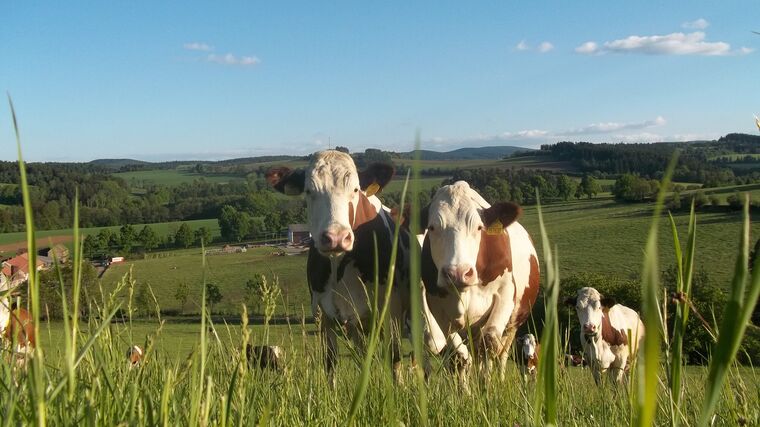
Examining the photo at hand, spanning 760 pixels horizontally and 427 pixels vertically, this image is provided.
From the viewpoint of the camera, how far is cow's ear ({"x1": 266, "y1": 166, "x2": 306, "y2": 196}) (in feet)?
21.0

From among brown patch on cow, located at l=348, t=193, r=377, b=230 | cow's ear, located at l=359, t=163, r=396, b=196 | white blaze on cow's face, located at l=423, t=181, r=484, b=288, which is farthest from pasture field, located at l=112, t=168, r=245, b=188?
white blaze on cow's face, located at l=423, t=181, r=484, b=288

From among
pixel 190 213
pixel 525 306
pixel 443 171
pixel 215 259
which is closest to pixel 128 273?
pixel 525 306

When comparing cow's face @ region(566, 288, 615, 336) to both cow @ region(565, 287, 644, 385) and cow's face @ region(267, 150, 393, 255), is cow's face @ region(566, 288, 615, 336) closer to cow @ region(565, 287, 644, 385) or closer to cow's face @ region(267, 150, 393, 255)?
cow @ region(565, 287, 644, 385)

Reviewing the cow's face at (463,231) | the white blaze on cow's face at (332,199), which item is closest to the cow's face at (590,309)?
the cow's face at (463,231)

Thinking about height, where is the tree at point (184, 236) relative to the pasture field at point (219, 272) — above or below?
above

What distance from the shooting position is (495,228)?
614 cm

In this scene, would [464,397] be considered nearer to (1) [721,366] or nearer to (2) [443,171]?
(1) [721,366]

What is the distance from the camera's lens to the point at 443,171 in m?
14.1

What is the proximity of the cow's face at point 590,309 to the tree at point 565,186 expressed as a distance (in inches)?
3099

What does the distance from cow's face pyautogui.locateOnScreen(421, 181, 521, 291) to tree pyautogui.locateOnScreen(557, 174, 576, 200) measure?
85330 mm

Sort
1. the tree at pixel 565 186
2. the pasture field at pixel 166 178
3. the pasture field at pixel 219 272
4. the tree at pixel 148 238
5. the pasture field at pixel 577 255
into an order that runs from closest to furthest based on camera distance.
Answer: the pasture field at pixel 577 255
the pasture field at pixel 219 272
the tree at pixel 565 186
the tree at pixel 148 238
the pasture field at pixel 166 178

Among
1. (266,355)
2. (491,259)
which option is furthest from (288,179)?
(266,355)

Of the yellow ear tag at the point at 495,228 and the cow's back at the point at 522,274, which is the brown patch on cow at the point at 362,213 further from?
the cow's back at the point at 522,274

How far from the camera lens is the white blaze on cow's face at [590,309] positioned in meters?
12.1
